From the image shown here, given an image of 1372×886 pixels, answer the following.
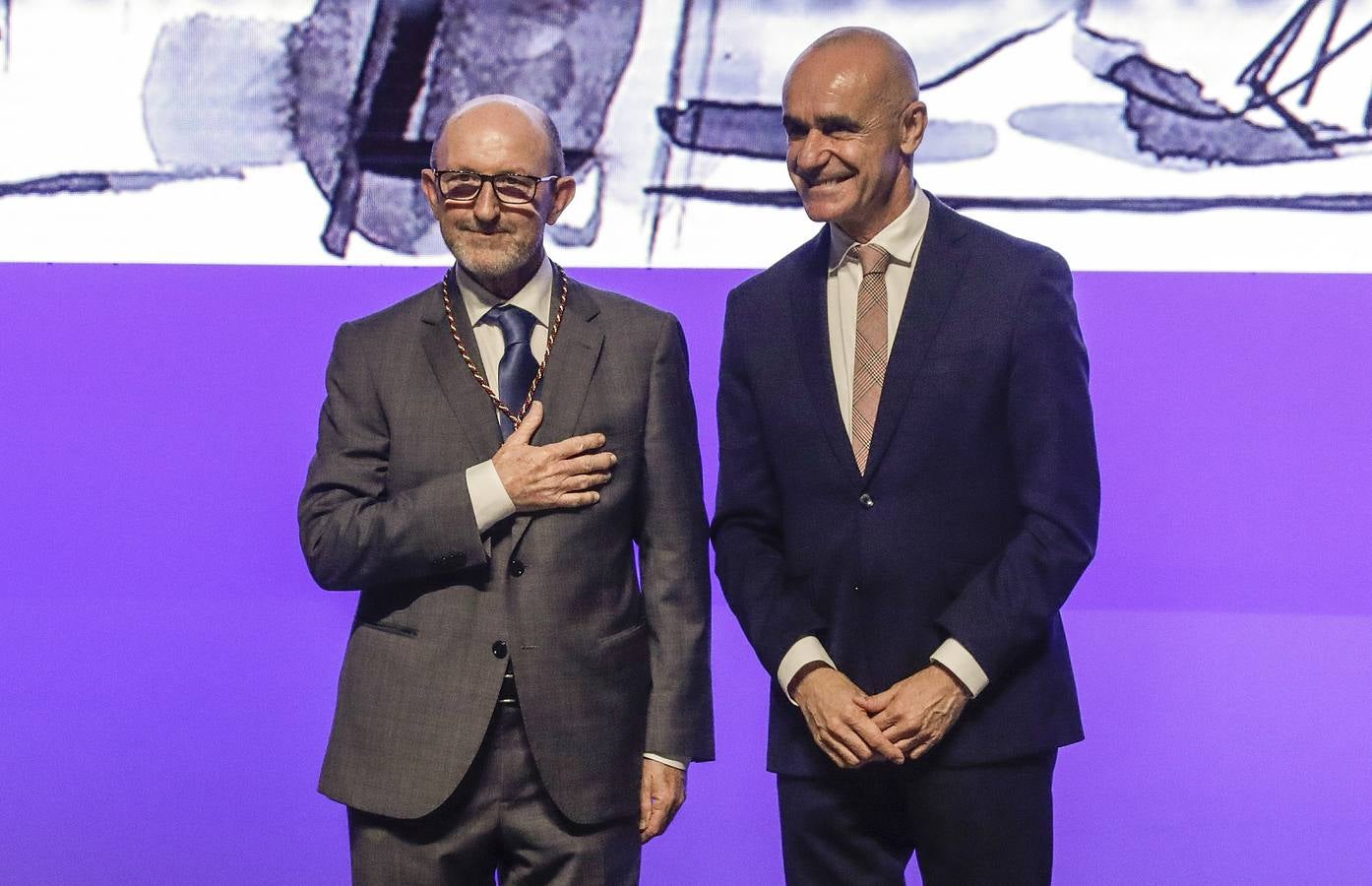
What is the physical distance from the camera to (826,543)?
2.19m

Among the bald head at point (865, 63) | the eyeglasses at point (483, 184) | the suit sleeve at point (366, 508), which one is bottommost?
the suit sleeve at point (366, 508)

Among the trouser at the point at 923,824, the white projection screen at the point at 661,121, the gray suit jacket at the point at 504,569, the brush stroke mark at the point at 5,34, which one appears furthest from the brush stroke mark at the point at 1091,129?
the brush stroke mark at the point at 5,34

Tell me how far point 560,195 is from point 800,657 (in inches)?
28.9

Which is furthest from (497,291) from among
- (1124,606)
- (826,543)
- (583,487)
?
(1124,606)

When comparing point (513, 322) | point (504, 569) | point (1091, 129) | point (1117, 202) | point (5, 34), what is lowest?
point (504, 569)

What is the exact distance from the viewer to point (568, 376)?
7.29ft

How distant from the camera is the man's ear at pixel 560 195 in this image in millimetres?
2268

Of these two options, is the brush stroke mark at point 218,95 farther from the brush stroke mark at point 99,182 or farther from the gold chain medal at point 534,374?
the gold chain medal at point 534,374

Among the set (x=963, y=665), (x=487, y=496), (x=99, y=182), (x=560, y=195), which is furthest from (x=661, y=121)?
(x=963, y=665)

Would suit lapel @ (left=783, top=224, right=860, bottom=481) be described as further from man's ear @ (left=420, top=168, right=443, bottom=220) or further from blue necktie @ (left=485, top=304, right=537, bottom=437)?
man's ear @ (left=420, top=168, right=443, bottom=220)

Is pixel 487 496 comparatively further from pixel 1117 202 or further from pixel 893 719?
pixel 1117 202

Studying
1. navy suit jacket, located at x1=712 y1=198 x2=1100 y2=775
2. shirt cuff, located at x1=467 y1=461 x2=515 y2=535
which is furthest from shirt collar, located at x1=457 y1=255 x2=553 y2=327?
navy suit jacket, located at x1=712 y1=198 x2=1100 y2=775

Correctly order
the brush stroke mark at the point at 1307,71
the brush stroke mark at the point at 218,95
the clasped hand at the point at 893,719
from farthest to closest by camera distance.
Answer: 1. the brush stroke mark at the point at 218,95
2. the brush stroke mark at the point at 1307,71
3. the clasped hand at the point at 893,719

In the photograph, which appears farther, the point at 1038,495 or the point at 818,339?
the point at 818,339
